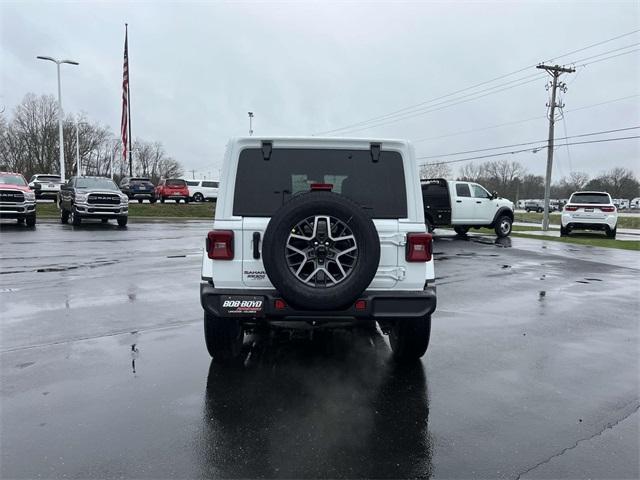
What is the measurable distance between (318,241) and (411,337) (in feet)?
4.67

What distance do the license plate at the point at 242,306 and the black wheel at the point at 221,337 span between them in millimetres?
449

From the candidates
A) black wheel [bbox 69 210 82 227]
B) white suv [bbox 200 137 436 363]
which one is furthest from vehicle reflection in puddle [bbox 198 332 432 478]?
black wheel [bbox 69 210 82 227]

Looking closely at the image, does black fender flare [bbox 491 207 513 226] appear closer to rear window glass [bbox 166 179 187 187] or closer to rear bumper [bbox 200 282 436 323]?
rear bumper [bbox 200 282 436 323]

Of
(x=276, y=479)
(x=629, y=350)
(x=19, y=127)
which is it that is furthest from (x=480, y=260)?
(x=19, y=127)

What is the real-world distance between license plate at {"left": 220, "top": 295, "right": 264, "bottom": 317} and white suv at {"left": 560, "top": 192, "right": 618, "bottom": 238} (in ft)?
64.4

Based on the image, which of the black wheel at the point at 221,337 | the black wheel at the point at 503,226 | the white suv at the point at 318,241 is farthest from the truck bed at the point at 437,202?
the black wheel at the point at 221,337

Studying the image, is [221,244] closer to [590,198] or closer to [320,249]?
[320,249]

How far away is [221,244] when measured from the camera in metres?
4.05

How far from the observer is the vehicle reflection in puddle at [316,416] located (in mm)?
2922

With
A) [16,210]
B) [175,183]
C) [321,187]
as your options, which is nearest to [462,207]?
[321,187]

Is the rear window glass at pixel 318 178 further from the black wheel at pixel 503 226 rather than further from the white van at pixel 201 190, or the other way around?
the white van at pixel 201 190

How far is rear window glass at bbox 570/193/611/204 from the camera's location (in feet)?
65.1

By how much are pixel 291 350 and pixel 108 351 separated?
1.84 meters

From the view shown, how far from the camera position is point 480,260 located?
41.1 feet
